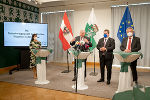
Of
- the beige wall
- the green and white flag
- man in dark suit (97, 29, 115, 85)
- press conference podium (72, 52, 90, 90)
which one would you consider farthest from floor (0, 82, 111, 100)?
the beige wall

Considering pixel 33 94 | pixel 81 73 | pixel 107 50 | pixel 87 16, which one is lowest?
pixel 33 94

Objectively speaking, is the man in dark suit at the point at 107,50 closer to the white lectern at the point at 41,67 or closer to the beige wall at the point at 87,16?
the white lectern at the point at 41,67

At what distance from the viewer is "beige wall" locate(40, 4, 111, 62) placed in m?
6.54

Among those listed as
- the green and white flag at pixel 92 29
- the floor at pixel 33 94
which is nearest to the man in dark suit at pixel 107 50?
the floor at pixel 33 94

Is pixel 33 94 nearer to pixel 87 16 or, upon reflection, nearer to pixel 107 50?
pixel 107 50

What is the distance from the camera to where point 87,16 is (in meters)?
6.87

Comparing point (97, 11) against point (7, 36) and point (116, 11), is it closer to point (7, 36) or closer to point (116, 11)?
point (116, 11)

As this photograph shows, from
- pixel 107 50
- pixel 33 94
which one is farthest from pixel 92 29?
pixel 33 94

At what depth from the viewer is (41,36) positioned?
610cm

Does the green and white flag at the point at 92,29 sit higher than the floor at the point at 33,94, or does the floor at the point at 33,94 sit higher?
the green and white flag at the point at 92,29

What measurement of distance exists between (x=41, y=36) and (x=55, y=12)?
6.11 ft

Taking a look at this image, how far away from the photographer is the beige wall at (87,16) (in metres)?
6.54

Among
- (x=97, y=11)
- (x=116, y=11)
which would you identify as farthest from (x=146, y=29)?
(x=97, y=11)

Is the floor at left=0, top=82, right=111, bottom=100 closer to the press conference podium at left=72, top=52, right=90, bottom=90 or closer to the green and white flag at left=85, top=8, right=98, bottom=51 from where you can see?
the press conference podium at left=72, top=52, right=90, bottom=90
